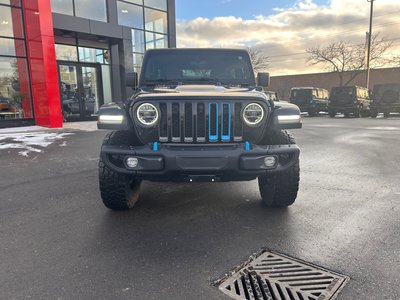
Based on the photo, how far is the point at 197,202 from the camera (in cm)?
412

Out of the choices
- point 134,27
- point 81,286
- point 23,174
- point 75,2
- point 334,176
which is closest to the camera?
point 81,286

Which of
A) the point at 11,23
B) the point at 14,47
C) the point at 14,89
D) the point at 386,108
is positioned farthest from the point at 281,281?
the point at 386,108

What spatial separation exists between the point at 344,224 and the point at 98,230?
258 cm

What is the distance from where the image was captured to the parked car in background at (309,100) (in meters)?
21.1

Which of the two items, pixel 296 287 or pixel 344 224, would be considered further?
pixel 344 224

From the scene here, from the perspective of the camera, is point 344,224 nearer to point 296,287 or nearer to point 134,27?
point 296,287

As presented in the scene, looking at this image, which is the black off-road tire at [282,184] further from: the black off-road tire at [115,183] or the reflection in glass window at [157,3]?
the reflection in glass window at [157,3]

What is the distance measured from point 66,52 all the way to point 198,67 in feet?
45.3

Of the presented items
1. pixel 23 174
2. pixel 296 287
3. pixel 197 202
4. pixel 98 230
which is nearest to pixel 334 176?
pixel 197 202

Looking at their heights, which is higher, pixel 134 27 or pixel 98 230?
pixel 134 27

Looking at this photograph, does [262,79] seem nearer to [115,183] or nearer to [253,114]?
[253,114]

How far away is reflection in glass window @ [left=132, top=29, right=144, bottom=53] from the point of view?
59.2ft

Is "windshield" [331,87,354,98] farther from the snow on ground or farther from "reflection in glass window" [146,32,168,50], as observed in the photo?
the snow on ground

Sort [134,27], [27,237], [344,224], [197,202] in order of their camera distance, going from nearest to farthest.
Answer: [27,237] < [344,224] < [197,202] < [134,27]
